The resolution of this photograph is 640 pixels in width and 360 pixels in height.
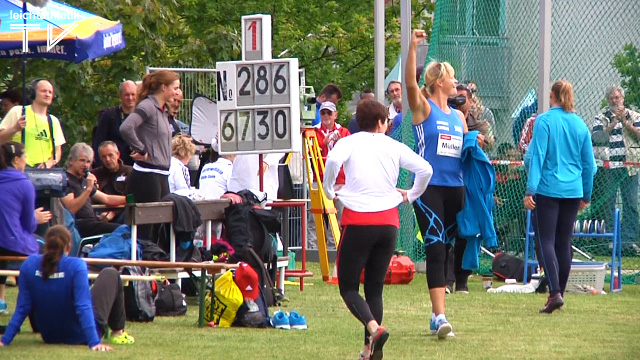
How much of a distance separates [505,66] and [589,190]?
4.25m

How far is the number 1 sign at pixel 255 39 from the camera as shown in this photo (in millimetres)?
13180

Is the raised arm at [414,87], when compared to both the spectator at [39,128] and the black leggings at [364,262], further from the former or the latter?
the spectator at [39,128]

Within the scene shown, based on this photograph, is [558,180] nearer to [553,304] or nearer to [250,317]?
[553,304]

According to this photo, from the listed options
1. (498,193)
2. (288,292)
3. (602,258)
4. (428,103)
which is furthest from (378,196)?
(602,258)

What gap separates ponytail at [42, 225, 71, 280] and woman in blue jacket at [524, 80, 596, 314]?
15.6 ft

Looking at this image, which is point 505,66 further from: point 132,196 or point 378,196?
point 378,196

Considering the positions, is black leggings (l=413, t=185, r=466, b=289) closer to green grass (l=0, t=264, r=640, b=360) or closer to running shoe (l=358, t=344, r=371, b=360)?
green grass (l=0, t=264, r=640, b=360)

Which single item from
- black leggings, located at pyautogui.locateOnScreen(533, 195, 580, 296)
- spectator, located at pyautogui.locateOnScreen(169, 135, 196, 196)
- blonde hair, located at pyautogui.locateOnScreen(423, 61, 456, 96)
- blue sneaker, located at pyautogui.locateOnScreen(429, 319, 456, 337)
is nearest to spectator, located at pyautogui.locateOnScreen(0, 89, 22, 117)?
spectator, located at pyautogui.locateOnScreen(169, 135, 196, 196)

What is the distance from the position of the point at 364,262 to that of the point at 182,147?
5.60 meters

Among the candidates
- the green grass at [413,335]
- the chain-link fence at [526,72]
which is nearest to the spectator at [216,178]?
the green grass at [413,335]

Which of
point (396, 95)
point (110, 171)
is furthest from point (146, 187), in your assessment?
point (396, 95)

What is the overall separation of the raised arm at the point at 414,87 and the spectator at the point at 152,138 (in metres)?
3.09

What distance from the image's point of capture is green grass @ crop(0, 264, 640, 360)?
8781mm

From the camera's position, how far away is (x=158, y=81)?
12258 millimetres
